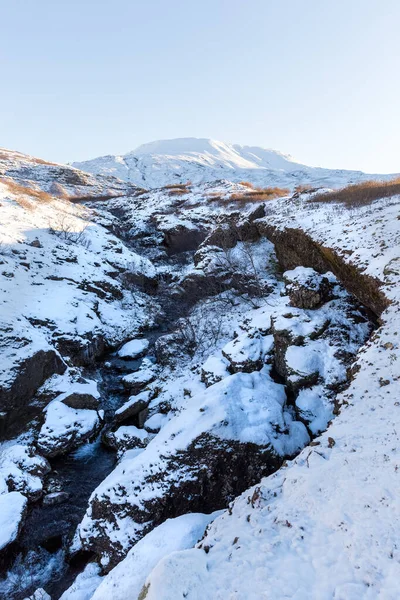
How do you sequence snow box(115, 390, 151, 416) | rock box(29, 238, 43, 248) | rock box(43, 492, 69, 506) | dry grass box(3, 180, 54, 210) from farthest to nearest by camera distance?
dry grass box(3, 180, 54, 210) → rock box(29, 238, 43, 248) → snow box(115, 390, 151, 416) → rock box(43, 492, 69, 506)

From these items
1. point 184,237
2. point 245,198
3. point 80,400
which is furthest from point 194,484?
point 245,198

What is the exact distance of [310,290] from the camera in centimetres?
1609

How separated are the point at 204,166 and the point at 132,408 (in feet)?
372

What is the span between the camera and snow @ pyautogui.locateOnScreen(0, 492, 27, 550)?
10102 mm

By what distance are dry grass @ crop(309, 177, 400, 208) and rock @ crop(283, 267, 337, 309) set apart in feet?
32.7

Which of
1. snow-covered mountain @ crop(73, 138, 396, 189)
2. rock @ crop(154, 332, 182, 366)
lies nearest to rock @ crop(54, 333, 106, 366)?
rock @ crop(154, 332, 182, 366)

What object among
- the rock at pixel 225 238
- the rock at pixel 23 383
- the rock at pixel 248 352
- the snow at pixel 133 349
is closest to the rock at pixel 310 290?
the rock at pixel 248 352

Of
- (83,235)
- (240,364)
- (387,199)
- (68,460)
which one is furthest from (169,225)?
(68,460)

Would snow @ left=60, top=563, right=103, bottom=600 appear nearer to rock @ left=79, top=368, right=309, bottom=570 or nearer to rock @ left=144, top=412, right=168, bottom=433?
rock @ left=79, top=368, right=309, bottom=570

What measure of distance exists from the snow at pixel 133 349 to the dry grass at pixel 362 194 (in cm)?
1836

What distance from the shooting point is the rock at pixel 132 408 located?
16891 mm

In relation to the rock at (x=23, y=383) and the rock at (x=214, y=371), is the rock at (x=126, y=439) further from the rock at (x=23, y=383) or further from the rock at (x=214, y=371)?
the rock at (x=23, y=383)

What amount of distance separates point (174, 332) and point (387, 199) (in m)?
17.4

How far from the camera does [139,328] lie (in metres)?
26.0
